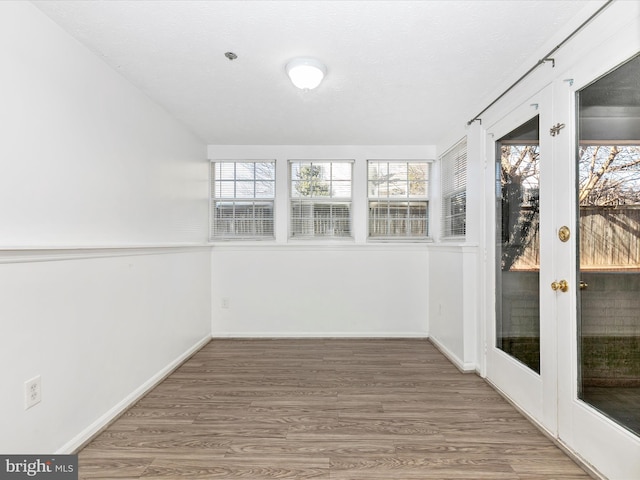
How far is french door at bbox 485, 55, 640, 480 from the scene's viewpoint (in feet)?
5.24

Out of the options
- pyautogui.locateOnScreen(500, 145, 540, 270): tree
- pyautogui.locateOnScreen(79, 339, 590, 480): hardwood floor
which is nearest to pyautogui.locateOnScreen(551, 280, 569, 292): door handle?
pyautogui.locateOnScreen(500, 145, 540, 270): tree

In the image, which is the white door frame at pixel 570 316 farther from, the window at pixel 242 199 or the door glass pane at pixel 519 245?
the window at pixel 242 199

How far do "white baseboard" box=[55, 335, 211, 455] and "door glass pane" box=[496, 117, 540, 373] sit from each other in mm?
2850

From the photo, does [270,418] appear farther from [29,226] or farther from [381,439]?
[29,226]

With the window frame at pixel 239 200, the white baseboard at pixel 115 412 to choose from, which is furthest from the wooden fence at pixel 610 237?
the window frame at pixel 239 200

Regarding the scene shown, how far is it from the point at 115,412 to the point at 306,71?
265cm

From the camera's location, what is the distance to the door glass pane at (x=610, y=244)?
1.58 meters

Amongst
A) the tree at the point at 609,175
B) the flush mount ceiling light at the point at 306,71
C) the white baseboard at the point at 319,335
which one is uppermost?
the flush mount ceiling light at the point at 306,71

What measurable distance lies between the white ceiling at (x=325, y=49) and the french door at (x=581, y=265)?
441 millimetres

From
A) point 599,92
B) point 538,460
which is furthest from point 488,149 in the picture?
point 538,460

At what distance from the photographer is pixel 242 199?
4.38 meters

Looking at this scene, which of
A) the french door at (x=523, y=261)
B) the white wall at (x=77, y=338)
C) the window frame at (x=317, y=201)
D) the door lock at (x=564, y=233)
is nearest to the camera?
the white wall at (x=77, y=338)

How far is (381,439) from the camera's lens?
6.64ft

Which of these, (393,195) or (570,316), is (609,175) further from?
(393,195)
